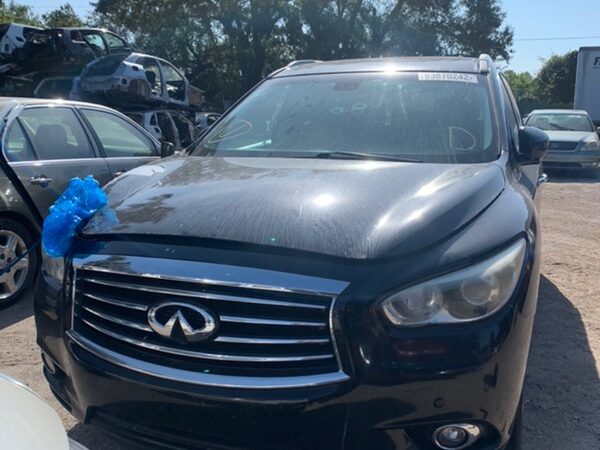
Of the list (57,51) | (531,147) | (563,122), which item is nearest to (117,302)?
(531,147)

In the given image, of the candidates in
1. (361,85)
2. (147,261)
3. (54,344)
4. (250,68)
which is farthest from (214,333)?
(250,68)

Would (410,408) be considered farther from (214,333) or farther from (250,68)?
(250,68)

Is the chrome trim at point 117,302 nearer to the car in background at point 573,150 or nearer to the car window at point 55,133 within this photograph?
the car window at point 55,133

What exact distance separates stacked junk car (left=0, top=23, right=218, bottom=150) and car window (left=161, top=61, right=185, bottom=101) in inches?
28.6

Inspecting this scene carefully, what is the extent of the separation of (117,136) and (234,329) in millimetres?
4451

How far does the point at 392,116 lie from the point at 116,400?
209 cm

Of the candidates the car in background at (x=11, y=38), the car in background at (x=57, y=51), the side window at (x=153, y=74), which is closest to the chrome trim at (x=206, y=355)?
the side window at (x=153, y=74)

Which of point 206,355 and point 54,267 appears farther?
point 54,267

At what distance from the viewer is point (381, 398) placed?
6.20ft

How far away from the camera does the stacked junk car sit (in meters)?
12.1

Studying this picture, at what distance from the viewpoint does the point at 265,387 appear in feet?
6.40

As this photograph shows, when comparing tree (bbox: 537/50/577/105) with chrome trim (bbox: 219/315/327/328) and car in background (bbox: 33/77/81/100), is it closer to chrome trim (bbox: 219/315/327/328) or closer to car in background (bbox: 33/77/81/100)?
car in background (bbox: 33/77/81/100)

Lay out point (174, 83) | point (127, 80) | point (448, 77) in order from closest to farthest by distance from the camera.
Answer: point (448, 77), point (127, 80), point (174, 83)

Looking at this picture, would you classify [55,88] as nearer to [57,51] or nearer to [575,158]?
[57,51]
